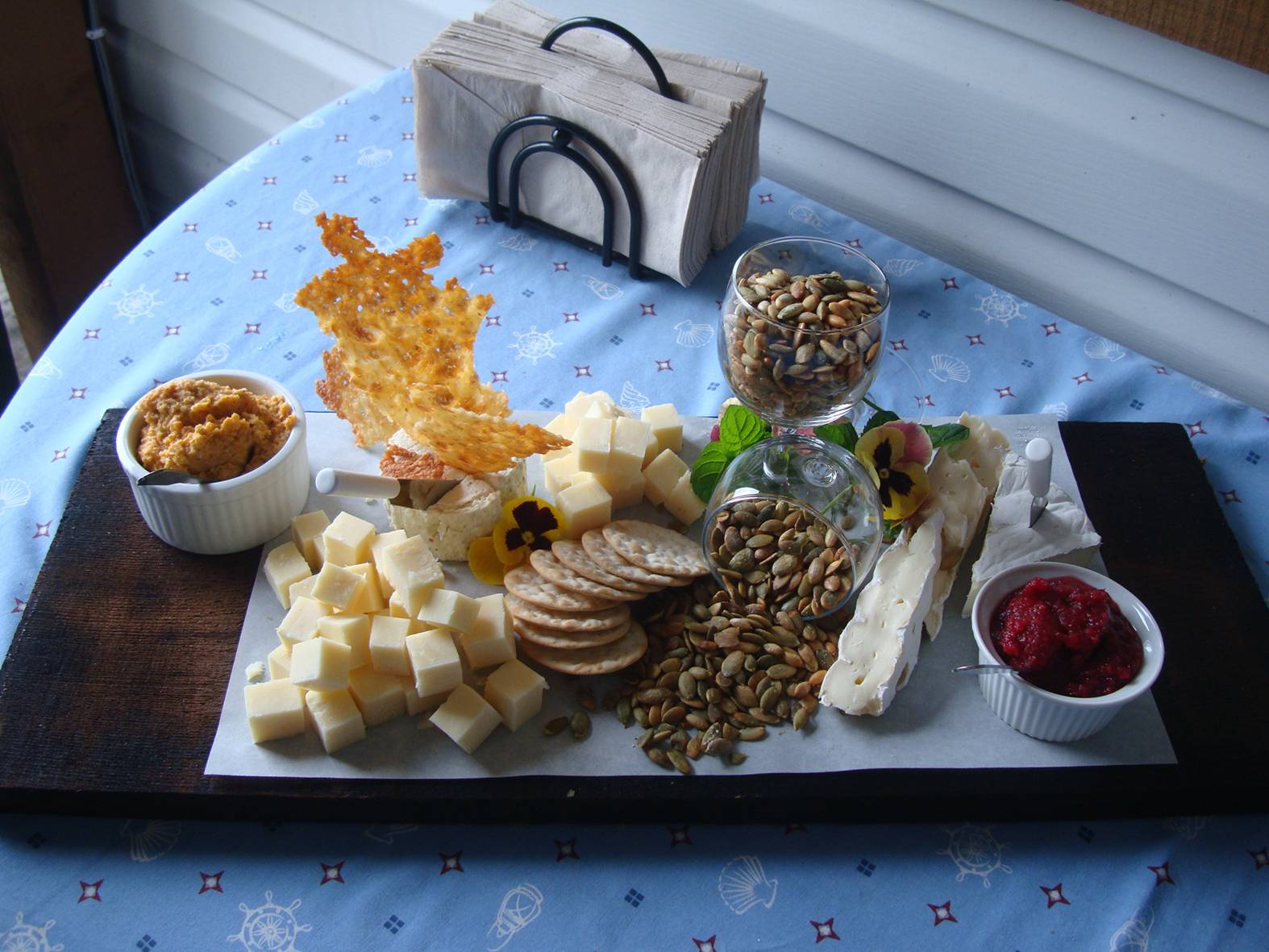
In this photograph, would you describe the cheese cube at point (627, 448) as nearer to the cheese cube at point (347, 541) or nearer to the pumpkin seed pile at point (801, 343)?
the pumpkin seed pile at point (801, 343)

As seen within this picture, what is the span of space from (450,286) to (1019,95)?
993 mm

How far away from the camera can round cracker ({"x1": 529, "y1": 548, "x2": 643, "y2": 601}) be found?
4.44 feet

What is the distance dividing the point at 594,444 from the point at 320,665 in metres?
0.44

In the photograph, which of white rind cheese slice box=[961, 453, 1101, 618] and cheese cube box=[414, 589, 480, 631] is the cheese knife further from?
cheese cube box=[414, 589, 480, 631]

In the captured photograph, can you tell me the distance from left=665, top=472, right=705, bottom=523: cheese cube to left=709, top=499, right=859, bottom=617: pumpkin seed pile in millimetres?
88

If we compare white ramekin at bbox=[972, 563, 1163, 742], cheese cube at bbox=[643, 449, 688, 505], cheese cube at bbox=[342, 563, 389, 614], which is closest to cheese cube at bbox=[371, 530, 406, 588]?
cheese cube at bbox=[342, 563, 389, 614]

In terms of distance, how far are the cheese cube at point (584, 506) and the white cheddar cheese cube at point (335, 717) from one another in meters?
0.35

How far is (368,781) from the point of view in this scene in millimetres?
1240

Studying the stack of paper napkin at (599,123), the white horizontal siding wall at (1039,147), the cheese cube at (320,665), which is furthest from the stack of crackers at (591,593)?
the white horizontal siding wall at (1039,147)

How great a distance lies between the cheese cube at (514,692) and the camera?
49.9 inches

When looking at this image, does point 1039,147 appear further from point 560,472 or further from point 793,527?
point 560,472

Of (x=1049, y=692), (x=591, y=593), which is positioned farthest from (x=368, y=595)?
(x=1049, y=692)

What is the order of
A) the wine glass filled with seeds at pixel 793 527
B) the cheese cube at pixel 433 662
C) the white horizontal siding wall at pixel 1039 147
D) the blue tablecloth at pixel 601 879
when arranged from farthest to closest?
the white horizontal siding wall at pixel 1039 147 < the wine glass filled with seeds at pixel 793 527 < the cheese cube at pixel 433 662 < the blue tablecloth at pixel 601 879

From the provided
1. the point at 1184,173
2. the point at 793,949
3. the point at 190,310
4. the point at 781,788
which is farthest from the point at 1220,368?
the point at 190,310
